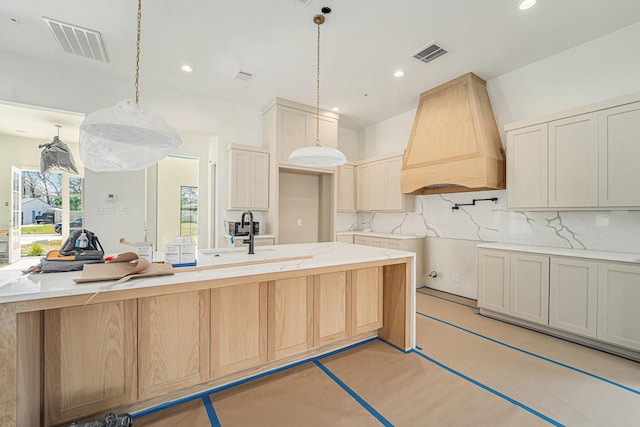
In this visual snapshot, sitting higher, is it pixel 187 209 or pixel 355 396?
pixel 187 209

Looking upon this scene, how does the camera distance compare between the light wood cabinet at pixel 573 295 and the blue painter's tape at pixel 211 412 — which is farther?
the light wood cabinet at pixel 573 295

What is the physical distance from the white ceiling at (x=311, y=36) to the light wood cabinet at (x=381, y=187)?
1.42 metres

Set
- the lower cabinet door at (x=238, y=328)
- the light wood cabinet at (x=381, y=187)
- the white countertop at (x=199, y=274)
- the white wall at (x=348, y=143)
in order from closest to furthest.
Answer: the white countertop at (x=199, y=274), the lower cabinet door at (x=238, y=328), the light wood cabinet at (x=381, y=187), the white wall at (x=348, y=143)

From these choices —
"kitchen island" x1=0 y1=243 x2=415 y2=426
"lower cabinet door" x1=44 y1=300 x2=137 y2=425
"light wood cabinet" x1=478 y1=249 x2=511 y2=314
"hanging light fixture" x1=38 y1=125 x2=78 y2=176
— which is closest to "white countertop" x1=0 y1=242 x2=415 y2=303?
"kitchen island" x1=0 y1=243 x2=415 y2=426

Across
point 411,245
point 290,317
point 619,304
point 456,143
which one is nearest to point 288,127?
point 456,143

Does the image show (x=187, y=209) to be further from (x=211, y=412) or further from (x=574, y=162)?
(x=574, y=162)

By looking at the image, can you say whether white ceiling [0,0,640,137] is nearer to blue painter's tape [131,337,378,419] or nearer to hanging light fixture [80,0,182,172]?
hanging light fixture [80,0,182,172]

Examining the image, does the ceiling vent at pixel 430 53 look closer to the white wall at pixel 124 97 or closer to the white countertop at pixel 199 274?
the white countertop at pixel 199 274

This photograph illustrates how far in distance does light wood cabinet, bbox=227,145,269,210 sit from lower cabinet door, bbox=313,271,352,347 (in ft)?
8.27

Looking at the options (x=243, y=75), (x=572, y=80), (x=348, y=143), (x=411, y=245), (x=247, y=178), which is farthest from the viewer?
(x=348, y=143)

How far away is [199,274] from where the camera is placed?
1593mm

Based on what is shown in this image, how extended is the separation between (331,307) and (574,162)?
293cm

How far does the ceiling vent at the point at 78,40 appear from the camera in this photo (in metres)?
2.70

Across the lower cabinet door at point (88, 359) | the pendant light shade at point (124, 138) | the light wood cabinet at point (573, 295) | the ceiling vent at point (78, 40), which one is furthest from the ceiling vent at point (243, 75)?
the light wood cabinet at point (573, 295)
